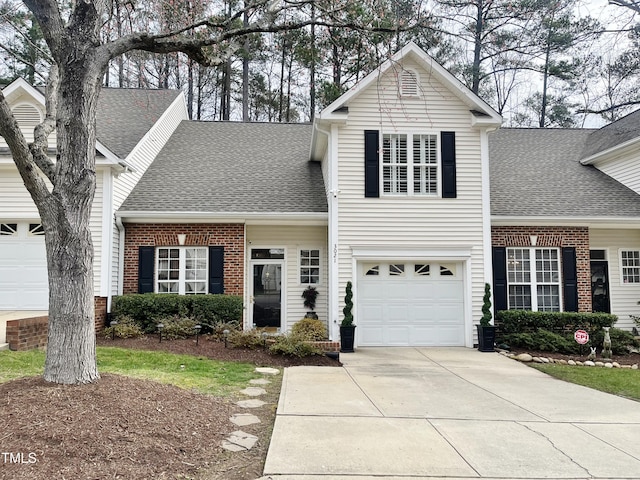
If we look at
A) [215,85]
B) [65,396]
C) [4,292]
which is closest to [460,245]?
[65,396]

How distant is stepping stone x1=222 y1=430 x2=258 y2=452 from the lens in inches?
167

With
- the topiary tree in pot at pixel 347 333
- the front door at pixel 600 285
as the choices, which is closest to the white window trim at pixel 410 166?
the topiary tree in pot at pixel 347 333

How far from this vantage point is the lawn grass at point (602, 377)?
729 centimetres

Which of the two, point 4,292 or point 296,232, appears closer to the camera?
point 4,292

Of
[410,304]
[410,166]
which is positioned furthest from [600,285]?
[410,166]

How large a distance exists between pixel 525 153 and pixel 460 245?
258 inches

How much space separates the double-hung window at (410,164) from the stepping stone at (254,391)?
20.0 ft

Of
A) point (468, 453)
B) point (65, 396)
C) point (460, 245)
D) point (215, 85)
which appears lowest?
point (468, 453)

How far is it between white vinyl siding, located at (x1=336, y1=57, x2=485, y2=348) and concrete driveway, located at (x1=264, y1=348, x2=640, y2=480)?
337cm

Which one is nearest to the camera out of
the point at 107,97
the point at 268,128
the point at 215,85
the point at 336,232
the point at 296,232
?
the point at 336,232

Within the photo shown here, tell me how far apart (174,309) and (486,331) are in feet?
23.3

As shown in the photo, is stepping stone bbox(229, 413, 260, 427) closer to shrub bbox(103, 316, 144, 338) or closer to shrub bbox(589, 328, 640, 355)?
shrub bbox(103, 316, 144, 338)

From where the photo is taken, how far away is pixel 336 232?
10.8m

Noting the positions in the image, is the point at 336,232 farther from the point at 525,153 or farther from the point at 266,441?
the point at 525,153
